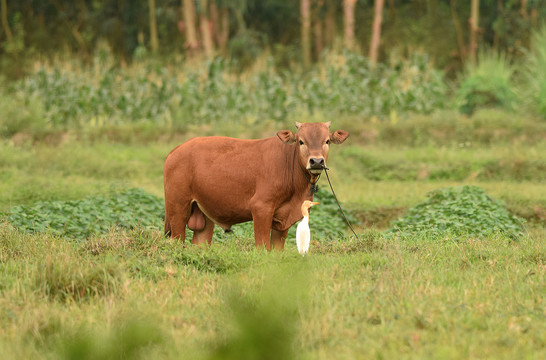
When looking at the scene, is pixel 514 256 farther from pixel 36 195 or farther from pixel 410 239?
pixel 36 195

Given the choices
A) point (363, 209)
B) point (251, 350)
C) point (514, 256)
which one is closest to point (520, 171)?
point (363, 209)

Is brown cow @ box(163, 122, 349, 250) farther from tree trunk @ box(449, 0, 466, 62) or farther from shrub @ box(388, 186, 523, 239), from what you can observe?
tree trunk @ box(449, 0, 466, 62)

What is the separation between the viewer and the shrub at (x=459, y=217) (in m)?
10.1

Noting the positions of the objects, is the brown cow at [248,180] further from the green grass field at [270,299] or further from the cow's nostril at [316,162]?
the green grass field at [270,299]

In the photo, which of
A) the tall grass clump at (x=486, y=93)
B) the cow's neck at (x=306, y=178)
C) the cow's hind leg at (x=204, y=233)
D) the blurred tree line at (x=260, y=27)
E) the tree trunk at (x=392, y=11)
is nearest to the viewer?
the cow's neck at (x=306, y=178)

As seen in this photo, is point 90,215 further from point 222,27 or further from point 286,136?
point 222,27

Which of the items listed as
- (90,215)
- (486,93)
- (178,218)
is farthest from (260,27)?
(178,218)

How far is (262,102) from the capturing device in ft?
67.5

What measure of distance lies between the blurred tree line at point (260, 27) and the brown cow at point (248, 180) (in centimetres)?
1951

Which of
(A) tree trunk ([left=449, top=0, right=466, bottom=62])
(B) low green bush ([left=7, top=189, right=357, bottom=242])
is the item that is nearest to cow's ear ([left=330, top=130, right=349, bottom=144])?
(B) low green bush ([left=7, top=189, right=357, bottom=242])

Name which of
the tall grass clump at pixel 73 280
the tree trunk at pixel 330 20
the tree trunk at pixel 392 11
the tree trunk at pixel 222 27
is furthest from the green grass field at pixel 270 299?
the tree trunk at pixel 392 11

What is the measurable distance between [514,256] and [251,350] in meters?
5.28

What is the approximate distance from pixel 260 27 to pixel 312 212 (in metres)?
28.0

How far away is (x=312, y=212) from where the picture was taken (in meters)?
12.2
